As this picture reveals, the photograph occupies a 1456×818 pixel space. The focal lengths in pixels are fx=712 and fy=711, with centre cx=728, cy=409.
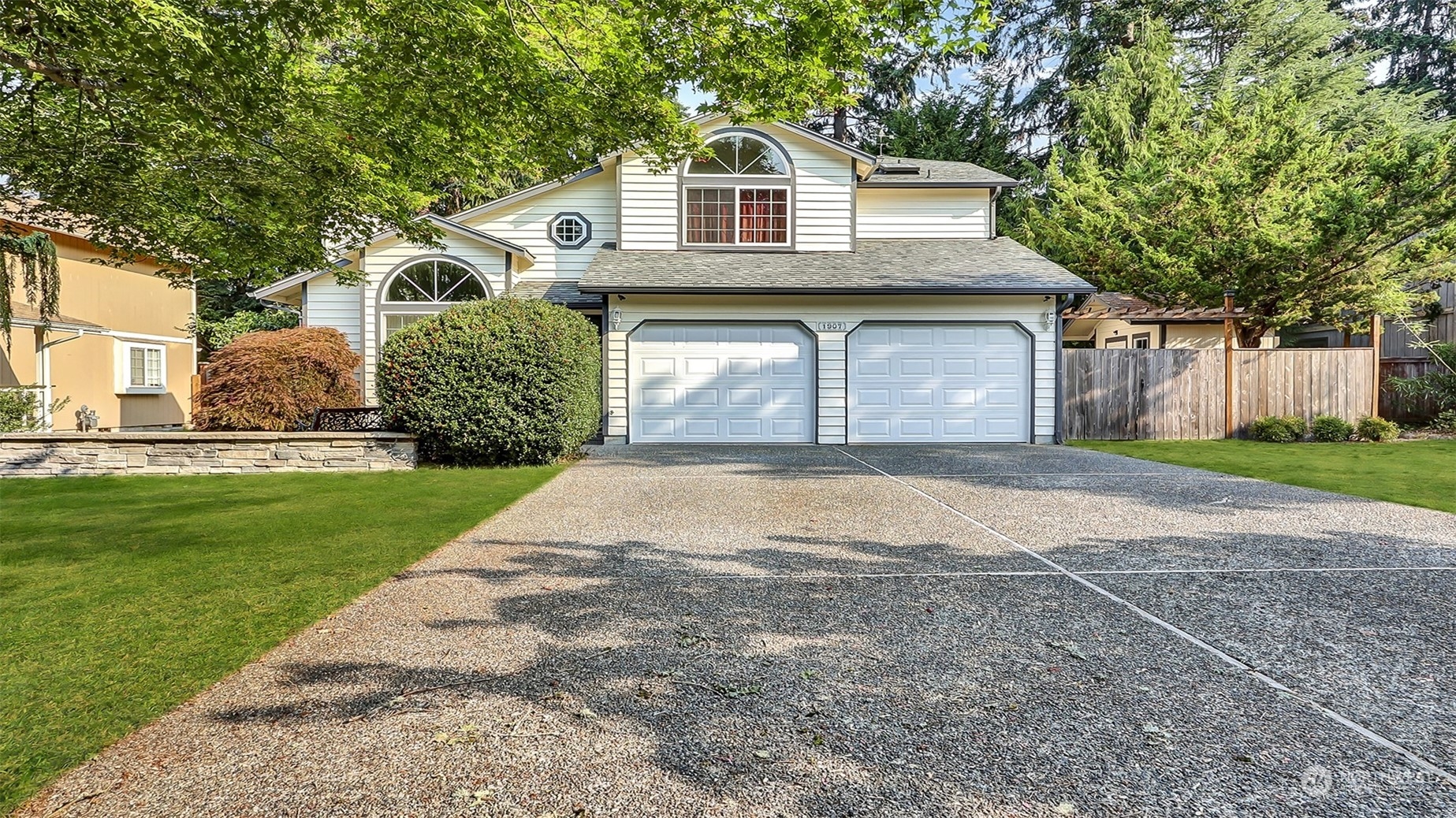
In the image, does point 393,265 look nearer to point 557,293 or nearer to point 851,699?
point 557,293

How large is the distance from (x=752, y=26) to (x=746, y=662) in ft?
18.7

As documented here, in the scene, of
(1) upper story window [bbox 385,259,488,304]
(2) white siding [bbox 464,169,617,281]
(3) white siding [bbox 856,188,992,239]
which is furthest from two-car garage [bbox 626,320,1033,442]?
(1) upper story window [bbox 385,259,488,304]

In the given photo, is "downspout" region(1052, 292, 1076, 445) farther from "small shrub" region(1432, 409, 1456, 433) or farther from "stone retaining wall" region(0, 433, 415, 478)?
"stone retaining wall" region(0, 433, 415, 478)

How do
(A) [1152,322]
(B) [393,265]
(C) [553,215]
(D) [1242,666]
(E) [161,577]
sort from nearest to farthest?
1. (D) [1242,666]
2. (E) [161,577]
3. (B) [393,265]
4. (C) [553,215]
5. (A) [1152,322]

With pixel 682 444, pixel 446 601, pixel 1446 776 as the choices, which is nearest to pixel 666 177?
pixel 682 444

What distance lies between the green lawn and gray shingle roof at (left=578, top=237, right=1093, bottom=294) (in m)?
3.18

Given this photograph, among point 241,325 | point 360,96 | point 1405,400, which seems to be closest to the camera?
point 360,96

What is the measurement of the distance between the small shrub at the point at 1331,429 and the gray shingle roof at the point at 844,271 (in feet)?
18.3

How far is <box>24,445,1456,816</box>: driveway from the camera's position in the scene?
2104mm

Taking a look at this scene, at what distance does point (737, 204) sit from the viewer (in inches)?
537

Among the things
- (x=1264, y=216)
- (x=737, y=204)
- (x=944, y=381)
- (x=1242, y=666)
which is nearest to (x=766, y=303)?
(x=737, y=204)

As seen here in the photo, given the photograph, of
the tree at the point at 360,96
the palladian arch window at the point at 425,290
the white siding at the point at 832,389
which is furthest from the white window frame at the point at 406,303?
the white siding at the point at 832,389

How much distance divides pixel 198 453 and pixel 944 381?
1132 centimetres

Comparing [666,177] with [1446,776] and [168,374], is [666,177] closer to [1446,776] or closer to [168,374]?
[1446,776]
